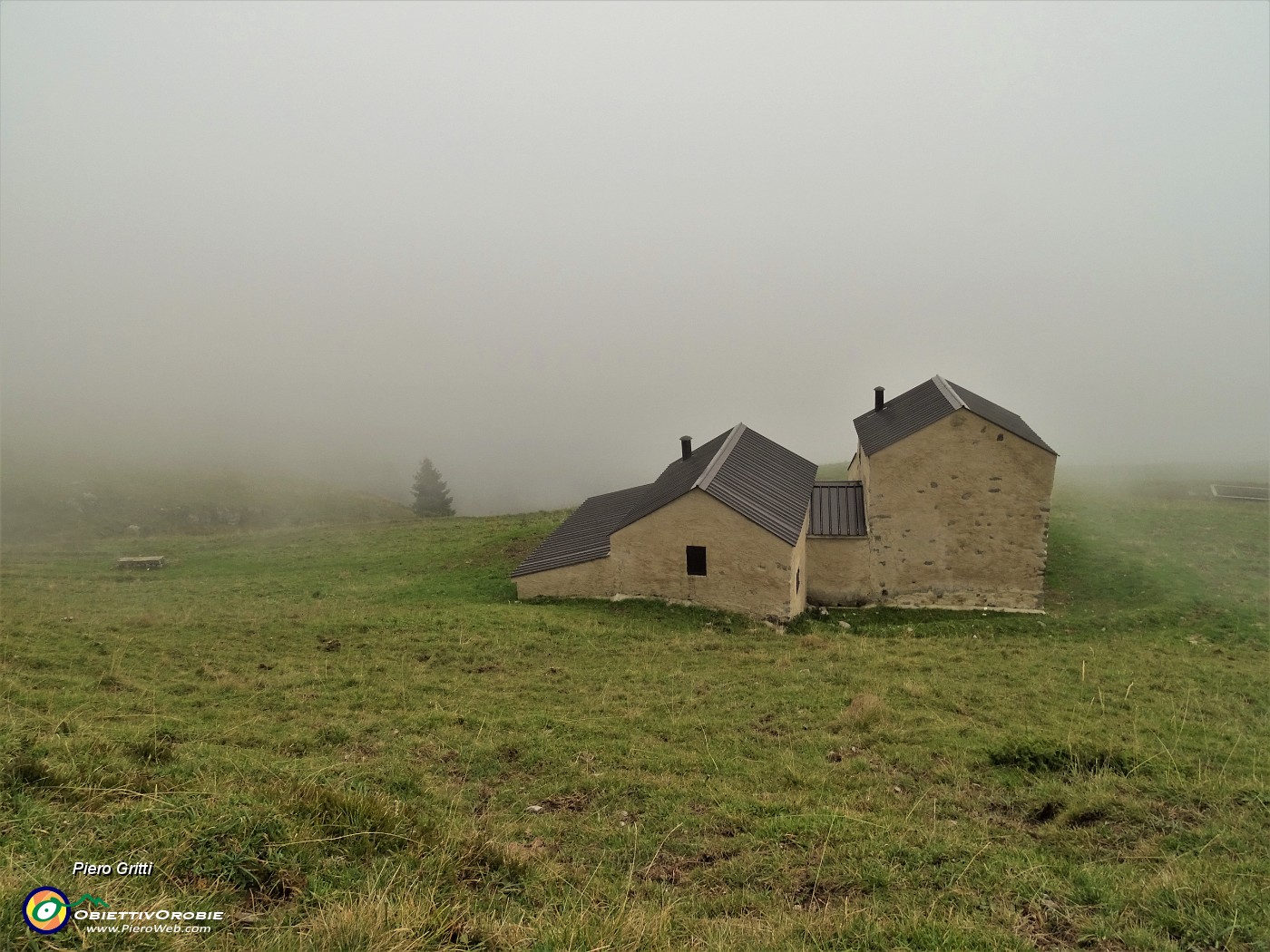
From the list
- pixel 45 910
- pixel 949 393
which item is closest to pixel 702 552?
pixel 949 393

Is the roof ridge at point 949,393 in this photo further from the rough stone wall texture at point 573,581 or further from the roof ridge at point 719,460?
the rough stone wall texture at point 573,581

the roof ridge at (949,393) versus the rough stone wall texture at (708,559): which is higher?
the roof ridge at (949,393)

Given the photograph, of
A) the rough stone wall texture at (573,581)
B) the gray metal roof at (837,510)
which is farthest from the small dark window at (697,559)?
the gray metal roof at (837,510)

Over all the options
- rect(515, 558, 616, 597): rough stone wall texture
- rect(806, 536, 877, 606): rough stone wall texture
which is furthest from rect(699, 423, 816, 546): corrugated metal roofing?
rect(515, 558, 616, 597): rough stone wall texture

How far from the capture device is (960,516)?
22688 mm

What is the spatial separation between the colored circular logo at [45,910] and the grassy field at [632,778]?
9cm

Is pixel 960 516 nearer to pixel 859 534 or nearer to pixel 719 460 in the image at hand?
pixel 859 534

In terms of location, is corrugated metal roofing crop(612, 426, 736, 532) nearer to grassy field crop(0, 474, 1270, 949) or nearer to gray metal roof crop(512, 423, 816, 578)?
gray metal roof crop(512, 423, 816, 578)

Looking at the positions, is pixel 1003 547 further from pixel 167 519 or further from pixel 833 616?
pixel 167 519

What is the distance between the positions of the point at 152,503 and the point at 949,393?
5486 centimetres

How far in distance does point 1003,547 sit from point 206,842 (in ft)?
79.5

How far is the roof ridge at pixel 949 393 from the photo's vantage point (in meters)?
22.3

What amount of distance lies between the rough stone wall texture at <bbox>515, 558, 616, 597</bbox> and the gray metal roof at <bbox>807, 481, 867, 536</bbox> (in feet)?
26.8

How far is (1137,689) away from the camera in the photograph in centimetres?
1345
